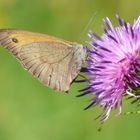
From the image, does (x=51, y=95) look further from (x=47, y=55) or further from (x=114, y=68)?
(x=114, y=68)

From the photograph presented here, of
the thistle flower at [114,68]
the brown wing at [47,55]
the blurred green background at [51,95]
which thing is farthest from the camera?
the blurred green background at [51,95]

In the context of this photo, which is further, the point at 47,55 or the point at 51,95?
the point at 51,95

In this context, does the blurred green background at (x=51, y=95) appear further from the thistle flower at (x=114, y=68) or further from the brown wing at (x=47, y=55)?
the thistle flower at (x=114, y=68)

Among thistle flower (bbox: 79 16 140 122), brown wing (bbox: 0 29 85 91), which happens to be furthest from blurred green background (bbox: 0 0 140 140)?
thistle flower (bbox: 79 16 140 122)

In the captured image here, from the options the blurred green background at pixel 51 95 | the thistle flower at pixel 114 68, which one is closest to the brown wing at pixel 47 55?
the thistle flower at pixel 114 68

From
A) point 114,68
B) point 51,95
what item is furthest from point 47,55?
point 51,95
